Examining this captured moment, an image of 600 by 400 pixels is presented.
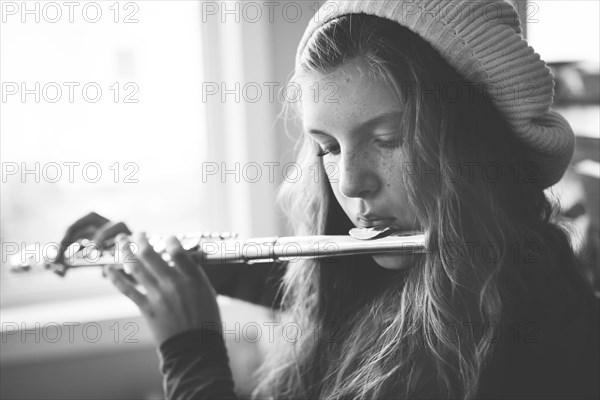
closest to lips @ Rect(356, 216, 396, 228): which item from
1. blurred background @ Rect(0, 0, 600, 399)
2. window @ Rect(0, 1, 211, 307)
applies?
blurred background @ Rect(0, 0, 600, 399)

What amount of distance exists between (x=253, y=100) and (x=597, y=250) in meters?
0.85

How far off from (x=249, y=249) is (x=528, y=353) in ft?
1.23

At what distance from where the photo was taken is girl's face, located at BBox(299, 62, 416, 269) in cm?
71

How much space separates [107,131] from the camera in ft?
5.15

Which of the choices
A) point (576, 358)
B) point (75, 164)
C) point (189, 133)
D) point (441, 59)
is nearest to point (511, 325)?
point (576, 358)

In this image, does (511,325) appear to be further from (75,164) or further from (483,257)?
(75,164)

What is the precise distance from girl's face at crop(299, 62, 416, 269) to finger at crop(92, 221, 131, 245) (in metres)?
0.36

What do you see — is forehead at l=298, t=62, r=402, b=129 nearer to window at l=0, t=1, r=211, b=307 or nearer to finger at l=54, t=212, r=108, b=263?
finger at l=54, t=212, r=108, b=263

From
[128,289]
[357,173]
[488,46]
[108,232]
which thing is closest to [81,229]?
[108,232]

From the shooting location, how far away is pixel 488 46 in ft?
2.24

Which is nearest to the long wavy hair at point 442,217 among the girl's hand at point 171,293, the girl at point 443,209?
the girl at point 443,209

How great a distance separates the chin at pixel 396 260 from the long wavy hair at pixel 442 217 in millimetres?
12

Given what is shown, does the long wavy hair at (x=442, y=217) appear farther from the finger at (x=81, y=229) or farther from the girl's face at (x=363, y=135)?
the finger at (x=81, y=229)

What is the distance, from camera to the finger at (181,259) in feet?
2.39
